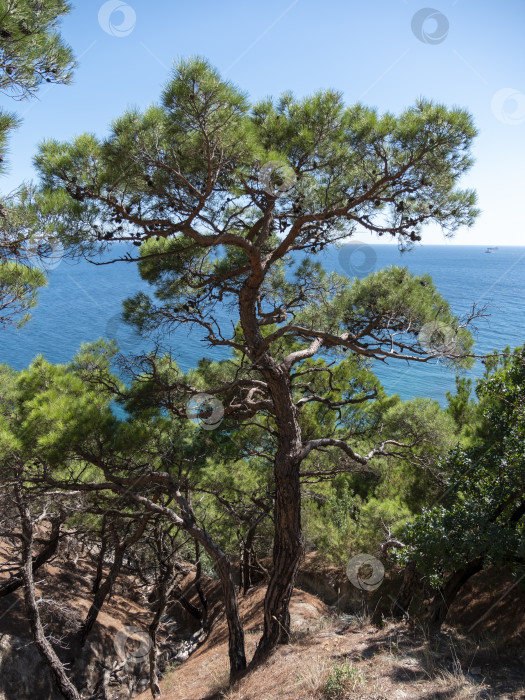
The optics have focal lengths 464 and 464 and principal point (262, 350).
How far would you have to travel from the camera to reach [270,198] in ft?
17.4

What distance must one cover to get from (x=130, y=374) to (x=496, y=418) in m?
4.75

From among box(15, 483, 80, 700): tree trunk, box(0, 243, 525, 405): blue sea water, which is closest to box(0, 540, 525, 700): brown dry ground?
box(15, 483, 80, 700): tree trunk

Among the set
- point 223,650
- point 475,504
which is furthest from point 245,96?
point 223,650

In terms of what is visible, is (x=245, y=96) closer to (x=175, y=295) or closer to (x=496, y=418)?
(x=175, y=295)

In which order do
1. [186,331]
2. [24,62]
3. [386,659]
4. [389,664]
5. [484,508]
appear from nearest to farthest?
[24,62] → [389,664] → [386,659] → [484,508] → [186,331]

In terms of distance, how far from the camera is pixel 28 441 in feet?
18.6

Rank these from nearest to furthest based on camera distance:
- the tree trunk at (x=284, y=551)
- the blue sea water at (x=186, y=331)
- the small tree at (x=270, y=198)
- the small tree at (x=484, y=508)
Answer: the small tree at (x=270, y=198) < the small tree at (x=484, y=508) < the tree trunk at (x=284, y=551) < the blue sea water at (x=186, y=331)

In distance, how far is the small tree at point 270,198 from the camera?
452cm

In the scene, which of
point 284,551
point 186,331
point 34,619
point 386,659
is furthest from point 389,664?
point 186,331

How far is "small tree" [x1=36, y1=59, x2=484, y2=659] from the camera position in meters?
4.52

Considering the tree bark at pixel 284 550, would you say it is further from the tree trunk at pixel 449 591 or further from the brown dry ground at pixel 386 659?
the tree trunk at pixel 449 591

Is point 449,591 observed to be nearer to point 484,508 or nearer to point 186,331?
point 484,508

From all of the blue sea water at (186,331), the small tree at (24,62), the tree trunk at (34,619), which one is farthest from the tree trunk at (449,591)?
the blue sea water at (186,331)

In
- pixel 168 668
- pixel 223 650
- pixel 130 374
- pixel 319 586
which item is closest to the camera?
pixel 130 374
